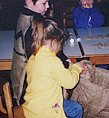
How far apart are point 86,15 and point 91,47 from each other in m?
0.90

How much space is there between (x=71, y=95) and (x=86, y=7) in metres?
1.57

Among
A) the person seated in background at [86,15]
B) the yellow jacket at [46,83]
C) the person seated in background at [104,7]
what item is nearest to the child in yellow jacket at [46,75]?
the yellow jacket at [46,83]

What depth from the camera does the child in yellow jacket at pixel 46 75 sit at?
1.89 m

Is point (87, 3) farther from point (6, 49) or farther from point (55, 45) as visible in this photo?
point (55, 45)

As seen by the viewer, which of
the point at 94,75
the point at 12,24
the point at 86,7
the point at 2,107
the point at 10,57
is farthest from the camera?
the point at 12,24

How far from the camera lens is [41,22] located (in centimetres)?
190

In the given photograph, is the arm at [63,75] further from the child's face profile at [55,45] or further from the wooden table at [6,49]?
the wooden table at [6,49]

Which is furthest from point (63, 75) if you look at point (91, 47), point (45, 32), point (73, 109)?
point (91, 47)

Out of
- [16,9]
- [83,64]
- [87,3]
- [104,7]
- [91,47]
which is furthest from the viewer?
[104,7]

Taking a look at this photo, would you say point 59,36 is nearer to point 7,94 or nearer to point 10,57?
point 7,94

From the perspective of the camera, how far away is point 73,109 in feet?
7.30

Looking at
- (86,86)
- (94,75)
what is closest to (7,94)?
(86,86)

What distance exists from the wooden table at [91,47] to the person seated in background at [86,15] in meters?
0.24

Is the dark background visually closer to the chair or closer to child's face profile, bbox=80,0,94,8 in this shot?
child's face profile, bbox=80,0,94,8
